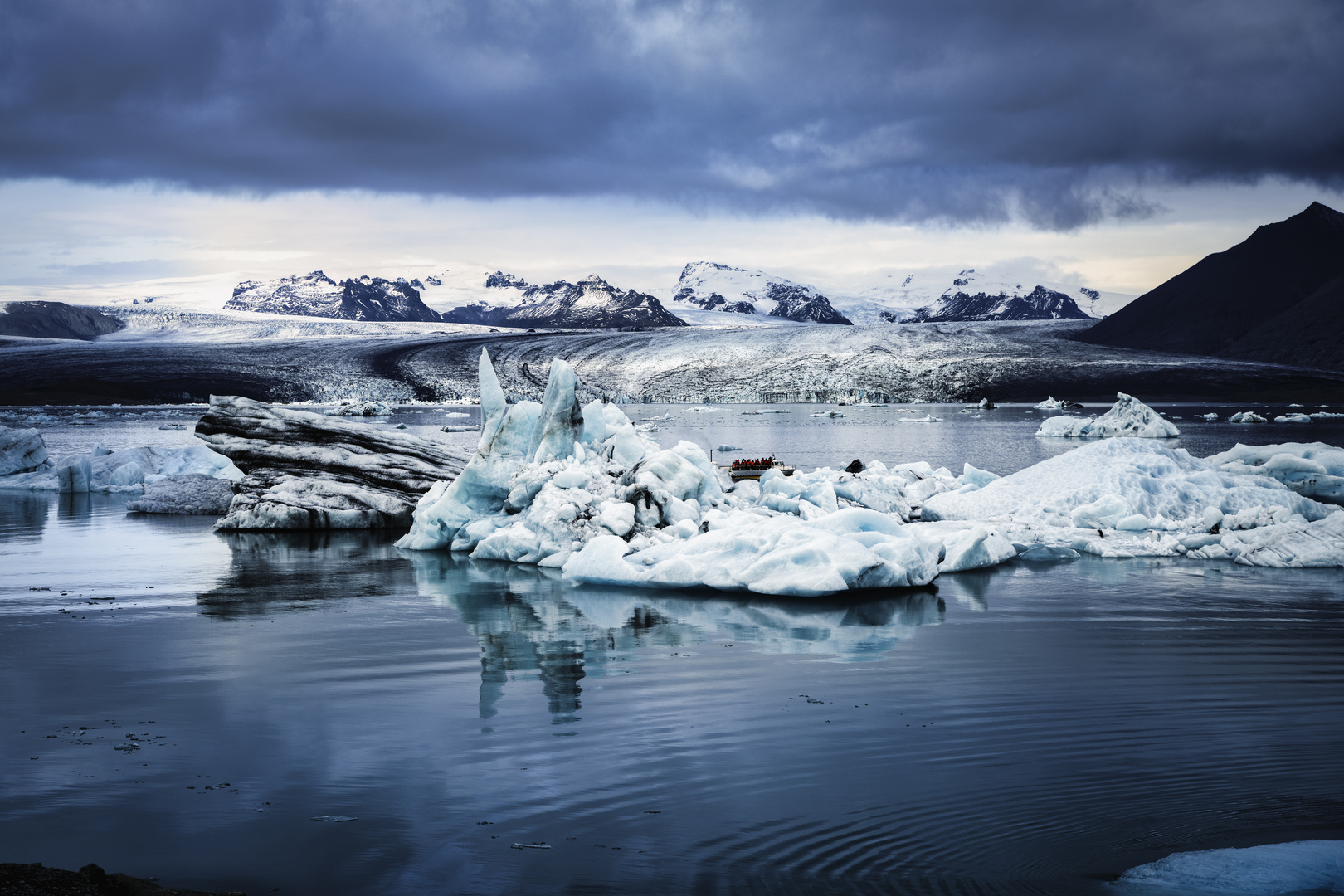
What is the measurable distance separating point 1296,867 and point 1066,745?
2150mm

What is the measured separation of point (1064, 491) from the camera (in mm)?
19203

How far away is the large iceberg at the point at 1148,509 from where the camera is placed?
16234 mm

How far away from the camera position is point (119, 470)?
28.0 metres

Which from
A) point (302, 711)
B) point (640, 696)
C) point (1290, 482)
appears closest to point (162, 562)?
point (302, 711)

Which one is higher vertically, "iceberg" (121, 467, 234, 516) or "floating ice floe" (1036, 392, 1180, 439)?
"floating ice floe" (1036, 392, 1180, 439)

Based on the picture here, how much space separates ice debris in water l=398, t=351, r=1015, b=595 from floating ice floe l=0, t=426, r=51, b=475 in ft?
56.1

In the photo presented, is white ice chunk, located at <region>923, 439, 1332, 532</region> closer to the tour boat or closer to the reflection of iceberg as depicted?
the tour boat

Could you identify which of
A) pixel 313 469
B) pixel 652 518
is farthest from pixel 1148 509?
pixel 313 469

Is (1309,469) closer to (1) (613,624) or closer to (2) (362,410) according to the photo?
(1) (613,624)

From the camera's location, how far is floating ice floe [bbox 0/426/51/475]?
95.0 feet

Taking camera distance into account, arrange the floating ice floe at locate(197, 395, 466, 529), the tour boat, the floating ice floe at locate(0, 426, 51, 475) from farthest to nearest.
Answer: the floating ice floe at locate(0, 426, 51, 475) < the tour boat < the floating ice floe at locate(197, 395, 466, 529)

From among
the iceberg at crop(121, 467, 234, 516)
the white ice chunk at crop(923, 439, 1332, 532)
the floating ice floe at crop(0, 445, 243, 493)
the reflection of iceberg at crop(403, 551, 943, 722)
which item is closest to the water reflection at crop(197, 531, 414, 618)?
the reflection of iceberg at crop(403, 551, 943, 722)

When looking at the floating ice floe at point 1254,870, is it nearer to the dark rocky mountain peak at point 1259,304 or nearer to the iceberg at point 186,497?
the iceberg at point 186,497

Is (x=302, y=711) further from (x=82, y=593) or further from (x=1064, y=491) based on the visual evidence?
(x=1064, y=491)
